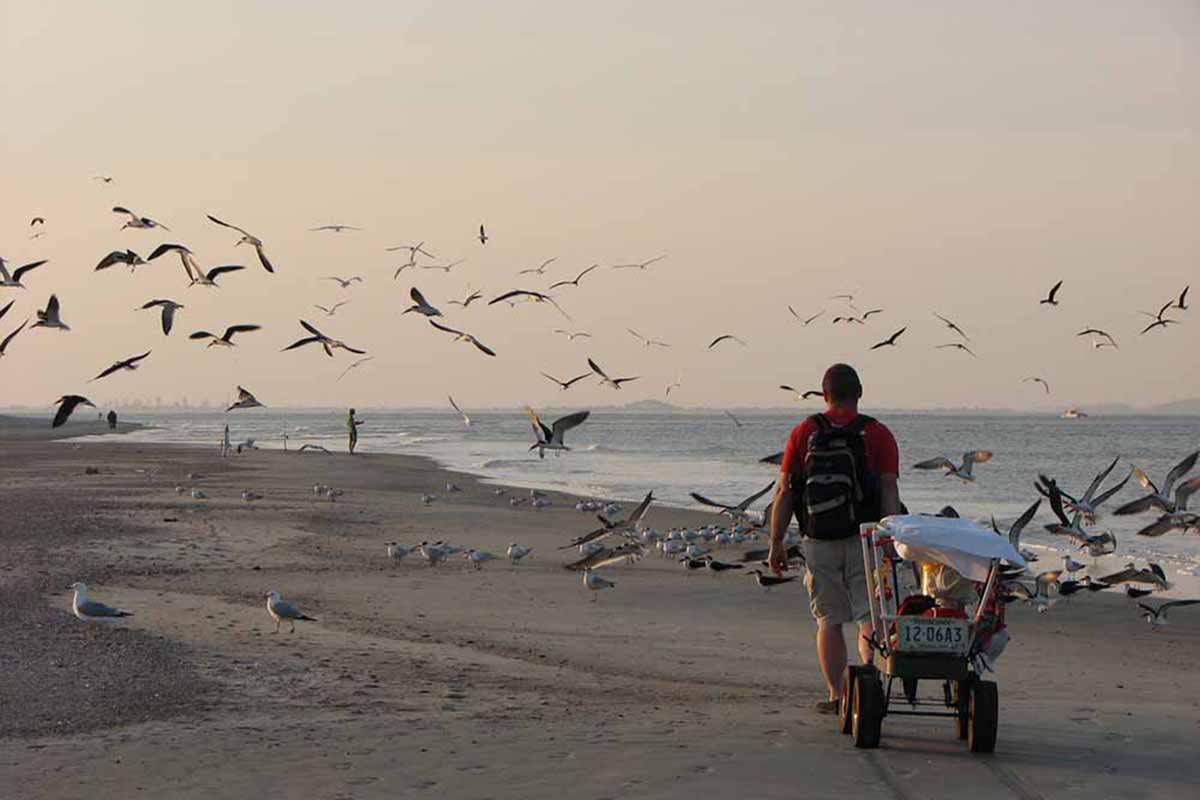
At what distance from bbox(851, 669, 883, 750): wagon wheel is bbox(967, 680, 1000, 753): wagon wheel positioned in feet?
1.68

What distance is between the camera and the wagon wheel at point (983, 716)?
8.16 m

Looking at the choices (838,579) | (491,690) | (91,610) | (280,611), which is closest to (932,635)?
(838,579)

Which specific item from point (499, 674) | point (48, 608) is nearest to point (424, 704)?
point (499, 674)

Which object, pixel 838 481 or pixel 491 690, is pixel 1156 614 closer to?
pixel 491 690

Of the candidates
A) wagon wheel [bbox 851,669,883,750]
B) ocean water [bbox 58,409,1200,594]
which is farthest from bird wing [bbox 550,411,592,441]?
wagon wheel [bbox 851,669,883,750]

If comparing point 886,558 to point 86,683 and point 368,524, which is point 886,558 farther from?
point 368,524

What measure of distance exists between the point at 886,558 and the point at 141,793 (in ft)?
14.1

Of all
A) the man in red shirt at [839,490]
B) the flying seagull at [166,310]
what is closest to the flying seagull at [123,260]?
the flying seagull at [166,310]

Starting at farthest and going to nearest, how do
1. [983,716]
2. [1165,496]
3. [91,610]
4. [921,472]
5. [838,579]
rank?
[921,472], [1165,496], [91,610], [838,579], [983,716]

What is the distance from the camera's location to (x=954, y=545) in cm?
805

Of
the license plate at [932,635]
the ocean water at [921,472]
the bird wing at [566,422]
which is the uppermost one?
the bird wing at [566,422]

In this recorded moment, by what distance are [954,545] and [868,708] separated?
41.2 inches

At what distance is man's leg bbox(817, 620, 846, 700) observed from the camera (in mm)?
8953

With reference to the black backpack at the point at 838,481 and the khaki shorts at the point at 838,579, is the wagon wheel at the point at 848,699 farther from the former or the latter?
the black backpack at the point at 838,481
